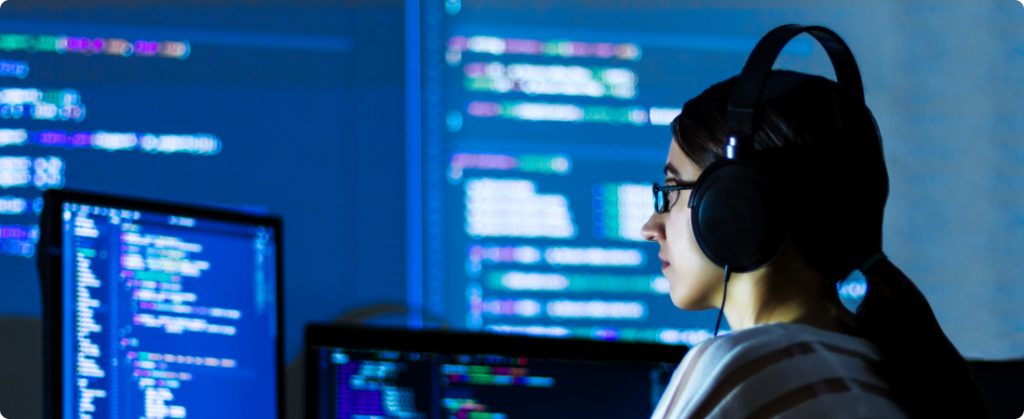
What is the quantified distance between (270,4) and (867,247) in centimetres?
144

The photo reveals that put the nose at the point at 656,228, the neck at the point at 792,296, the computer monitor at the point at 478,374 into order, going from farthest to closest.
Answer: the computer monitor at the point at 478,374 < the nose at the point at 656,228 < the neck at the point at 792,296

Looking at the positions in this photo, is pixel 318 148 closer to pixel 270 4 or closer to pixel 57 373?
pixel 270 4

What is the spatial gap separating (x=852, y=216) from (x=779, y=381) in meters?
0.18

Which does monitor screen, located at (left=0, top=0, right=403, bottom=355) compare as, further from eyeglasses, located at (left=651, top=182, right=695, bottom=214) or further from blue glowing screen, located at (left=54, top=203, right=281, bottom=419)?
eyeglasses, located at (left=651, top=182, right=695, bottom=214)

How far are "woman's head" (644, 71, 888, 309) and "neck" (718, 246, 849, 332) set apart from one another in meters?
0.01

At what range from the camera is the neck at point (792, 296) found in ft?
3.29

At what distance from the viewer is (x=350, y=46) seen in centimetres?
221

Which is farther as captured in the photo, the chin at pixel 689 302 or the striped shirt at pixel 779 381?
the chin at pixel 689 302

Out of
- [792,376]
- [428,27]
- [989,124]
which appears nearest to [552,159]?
[428,27]

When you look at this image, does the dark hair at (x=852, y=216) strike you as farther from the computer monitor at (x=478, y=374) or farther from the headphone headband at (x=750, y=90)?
the computer monitor at (x=478, y=374)

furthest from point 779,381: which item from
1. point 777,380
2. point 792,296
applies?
point 792,296

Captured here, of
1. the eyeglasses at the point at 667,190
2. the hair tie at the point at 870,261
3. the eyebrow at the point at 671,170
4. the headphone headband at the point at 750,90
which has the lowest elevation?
the hair tie at the point at 870,261

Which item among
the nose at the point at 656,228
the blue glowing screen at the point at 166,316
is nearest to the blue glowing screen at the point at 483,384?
the blue glowing screen at the point at 166,316

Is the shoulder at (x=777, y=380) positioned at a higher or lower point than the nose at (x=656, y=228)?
lower
